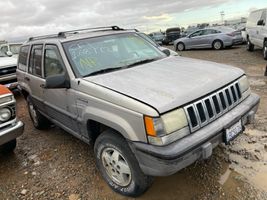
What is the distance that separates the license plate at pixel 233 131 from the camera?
2.89 metres

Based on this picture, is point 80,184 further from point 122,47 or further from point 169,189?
point 122,47

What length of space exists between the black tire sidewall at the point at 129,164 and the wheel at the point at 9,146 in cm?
188

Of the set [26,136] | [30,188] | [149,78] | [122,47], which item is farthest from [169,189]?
[26,136]

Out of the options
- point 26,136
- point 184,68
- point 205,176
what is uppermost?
point 184,68

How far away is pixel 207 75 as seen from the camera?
125 inches

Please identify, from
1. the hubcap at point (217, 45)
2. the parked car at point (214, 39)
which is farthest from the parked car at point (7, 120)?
the hubcap at point (217, 45)

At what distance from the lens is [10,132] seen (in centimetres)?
377

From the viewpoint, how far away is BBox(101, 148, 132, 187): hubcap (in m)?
2.98

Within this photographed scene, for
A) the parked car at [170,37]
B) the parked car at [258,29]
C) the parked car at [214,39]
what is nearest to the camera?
the parked car at [258,29]

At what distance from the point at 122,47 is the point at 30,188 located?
235 cm

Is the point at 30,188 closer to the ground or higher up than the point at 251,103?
closer to the ground

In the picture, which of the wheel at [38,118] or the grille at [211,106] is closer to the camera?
the grille at [211,106]

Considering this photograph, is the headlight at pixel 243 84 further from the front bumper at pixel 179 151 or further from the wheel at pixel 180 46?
the wheel at pixel 180 46

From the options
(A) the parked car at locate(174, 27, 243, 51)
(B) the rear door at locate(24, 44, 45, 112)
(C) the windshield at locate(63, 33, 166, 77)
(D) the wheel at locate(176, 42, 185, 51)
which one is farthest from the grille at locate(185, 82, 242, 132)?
(D) the wheel at locate(176, 42, 185, 51)
